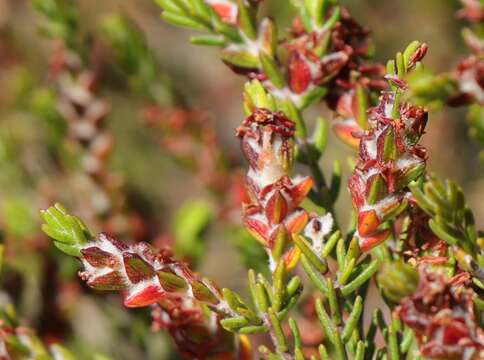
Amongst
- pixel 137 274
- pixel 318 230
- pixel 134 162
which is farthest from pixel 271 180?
pixel 134 162

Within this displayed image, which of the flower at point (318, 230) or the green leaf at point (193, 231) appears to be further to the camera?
the green leaf at point (193, 231)

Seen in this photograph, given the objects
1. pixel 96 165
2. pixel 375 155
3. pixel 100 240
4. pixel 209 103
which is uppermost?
pixel 209 103

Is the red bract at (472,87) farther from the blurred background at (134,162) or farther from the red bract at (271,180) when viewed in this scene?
the blurred background at (134,162)

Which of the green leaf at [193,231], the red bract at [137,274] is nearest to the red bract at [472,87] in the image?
the red bract at [137,274]

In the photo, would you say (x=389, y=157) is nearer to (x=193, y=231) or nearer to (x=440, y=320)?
(x=440, y=320)

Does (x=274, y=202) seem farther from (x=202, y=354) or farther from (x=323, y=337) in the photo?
(x=323, y=337)

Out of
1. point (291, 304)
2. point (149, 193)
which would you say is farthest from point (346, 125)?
point (149, 193)
